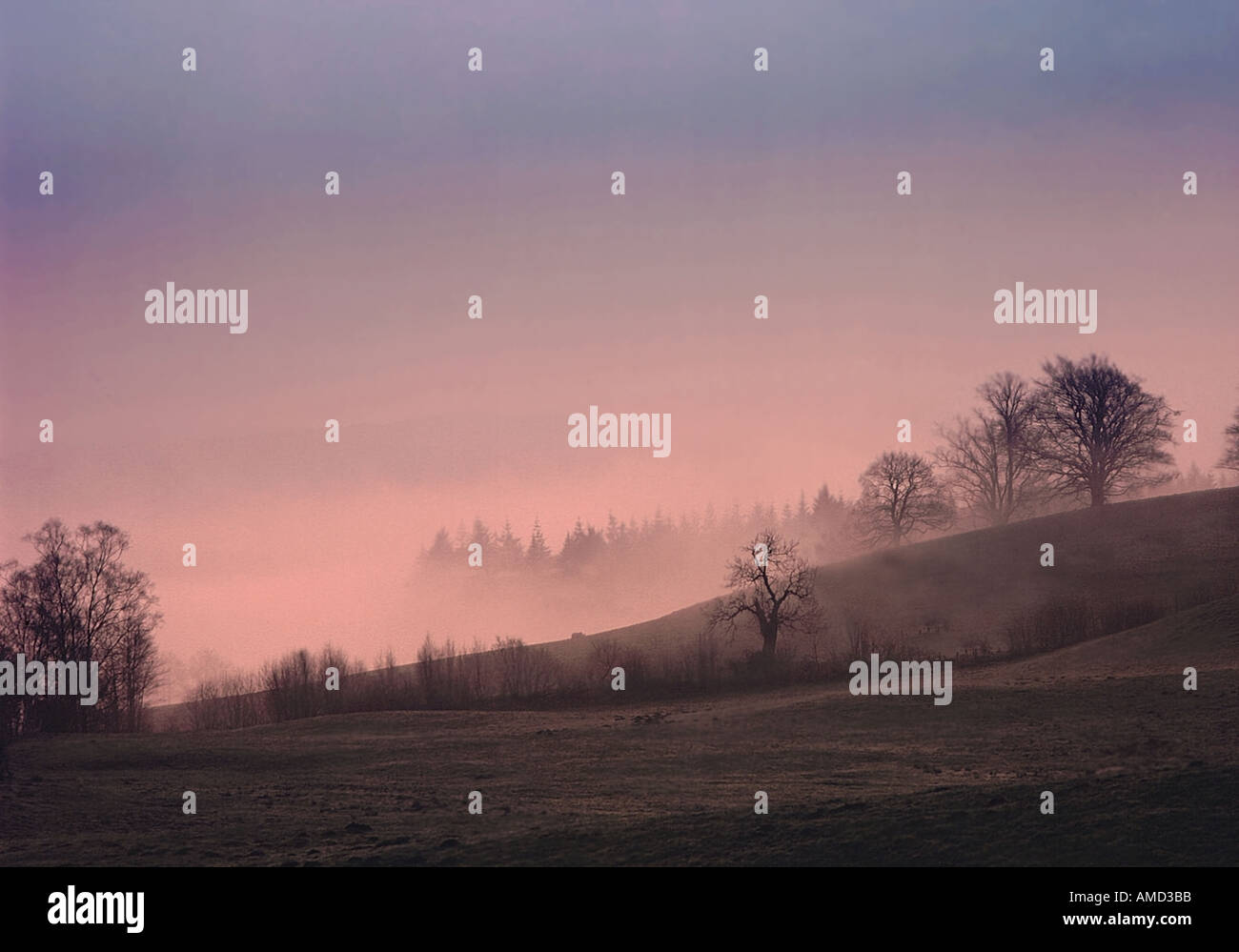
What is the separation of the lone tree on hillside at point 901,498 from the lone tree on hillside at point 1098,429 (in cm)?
1034

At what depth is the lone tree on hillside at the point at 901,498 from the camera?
318ft

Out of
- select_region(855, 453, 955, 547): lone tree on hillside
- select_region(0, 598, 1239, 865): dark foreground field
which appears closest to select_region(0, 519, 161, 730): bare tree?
select_region(0, 598, 1239, 865): dark foreground field

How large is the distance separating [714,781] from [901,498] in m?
75.1

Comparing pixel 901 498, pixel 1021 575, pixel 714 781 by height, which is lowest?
pixel 714 781

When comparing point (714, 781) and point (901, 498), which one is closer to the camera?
point (714, 781)

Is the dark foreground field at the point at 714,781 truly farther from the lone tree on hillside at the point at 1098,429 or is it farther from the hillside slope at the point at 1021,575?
the lone tree on hillside at the point at 1098,429

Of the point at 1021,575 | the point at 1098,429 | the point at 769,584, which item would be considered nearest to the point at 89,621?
the point at 769,584

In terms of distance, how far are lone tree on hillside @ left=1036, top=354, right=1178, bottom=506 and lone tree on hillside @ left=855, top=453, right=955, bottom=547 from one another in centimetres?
1034

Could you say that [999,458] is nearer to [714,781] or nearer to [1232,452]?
[1232,452]

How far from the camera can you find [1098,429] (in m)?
87.8

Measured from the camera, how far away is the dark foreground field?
18.0 metres

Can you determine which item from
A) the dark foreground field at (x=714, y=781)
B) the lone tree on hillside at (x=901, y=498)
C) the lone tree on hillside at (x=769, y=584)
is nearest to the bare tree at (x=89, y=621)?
the dark foreground field at (x=714, y=781)
